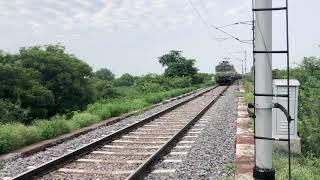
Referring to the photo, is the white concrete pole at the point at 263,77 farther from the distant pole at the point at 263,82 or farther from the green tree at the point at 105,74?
the green tree at the point at 105,74

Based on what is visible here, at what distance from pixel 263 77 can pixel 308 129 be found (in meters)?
8.35

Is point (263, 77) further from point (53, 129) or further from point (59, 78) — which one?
point (59, 78)

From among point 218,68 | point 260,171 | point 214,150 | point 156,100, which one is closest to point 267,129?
point 260,171

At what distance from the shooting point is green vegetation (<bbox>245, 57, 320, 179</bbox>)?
7478 mm

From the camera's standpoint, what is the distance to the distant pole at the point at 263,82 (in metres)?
4.41

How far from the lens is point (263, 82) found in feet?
14.5

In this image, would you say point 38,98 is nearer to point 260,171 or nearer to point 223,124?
point 223,124

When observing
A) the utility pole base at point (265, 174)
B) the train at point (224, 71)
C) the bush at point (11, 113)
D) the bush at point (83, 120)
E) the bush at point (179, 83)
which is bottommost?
the bush at point (11, 113)

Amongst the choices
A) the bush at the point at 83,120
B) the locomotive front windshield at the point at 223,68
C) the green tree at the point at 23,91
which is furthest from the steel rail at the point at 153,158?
the locomotive front windshield at the point at 223,68

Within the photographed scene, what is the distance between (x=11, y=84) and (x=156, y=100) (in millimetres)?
13216

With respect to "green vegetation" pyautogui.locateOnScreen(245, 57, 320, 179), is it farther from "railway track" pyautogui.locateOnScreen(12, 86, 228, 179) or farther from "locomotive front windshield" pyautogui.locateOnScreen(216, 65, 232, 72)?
"locomotive front windshield" pyautogui.locateOnScreen(216, 65, 232, 72)

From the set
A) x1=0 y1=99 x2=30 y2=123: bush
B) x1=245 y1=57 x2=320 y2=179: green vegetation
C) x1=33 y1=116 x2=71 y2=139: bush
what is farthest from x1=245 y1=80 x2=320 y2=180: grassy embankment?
x1=0 y1=99 x2=30 y2=123: bush

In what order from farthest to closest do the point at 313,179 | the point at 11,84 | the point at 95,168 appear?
the point at 11,84, the point at 95,168, the point at 313,179

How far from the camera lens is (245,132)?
12.3 meters
